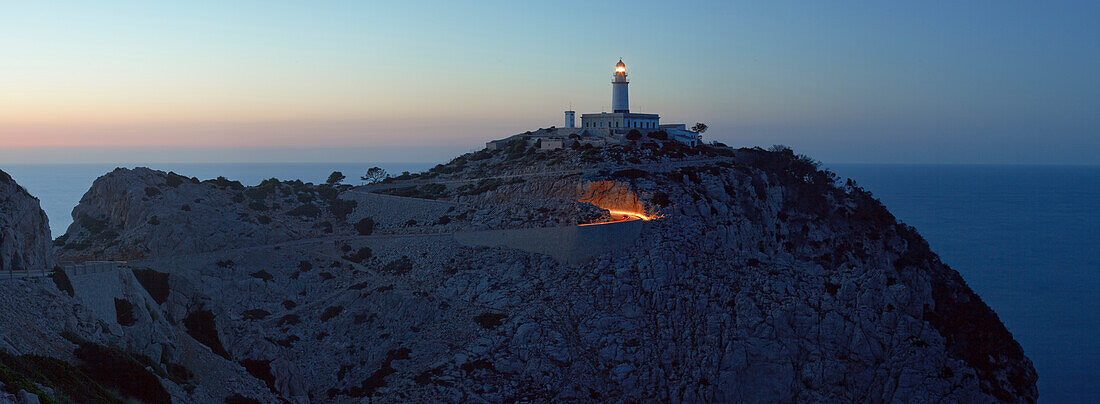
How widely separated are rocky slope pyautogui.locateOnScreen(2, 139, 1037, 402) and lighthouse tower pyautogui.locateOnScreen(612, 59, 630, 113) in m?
19.0

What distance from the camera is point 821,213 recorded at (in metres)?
57.5

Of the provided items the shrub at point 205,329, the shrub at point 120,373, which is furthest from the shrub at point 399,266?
the shrub at point 120,373

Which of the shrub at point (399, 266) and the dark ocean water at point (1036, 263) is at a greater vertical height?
the shrub at point (399, 266)

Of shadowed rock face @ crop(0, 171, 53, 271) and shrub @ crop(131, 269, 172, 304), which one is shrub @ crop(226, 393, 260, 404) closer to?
shadowed rock face @ crop(0, 171, 53, 271)

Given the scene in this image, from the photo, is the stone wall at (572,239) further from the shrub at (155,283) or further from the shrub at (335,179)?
the shrub at (335,179)

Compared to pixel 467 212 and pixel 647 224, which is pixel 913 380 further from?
pixel 467 212

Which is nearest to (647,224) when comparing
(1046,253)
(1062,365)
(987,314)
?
(987,314)

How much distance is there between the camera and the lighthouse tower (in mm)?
73125

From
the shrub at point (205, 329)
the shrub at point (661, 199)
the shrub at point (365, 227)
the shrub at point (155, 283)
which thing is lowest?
the shrub at point (205, 329)

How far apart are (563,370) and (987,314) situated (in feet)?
112

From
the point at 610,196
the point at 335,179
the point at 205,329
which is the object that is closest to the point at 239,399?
the point at 205,329

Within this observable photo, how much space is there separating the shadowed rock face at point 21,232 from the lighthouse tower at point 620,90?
52761 millimetres

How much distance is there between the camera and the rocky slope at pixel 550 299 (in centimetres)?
3316

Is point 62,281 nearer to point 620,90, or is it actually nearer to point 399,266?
point 399,266
